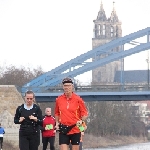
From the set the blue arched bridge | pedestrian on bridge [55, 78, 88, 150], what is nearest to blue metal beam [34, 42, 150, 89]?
the blue arched bridge

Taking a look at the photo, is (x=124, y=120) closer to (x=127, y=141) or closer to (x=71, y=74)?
(x=127, y=141)

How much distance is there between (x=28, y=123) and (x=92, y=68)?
56.7 metres

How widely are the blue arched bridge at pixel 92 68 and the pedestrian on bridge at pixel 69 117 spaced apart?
4612 cm

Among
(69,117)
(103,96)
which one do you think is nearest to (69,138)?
(69,117)

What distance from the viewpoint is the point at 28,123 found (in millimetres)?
17484

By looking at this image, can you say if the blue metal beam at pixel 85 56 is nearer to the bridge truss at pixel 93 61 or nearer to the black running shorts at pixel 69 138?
the bridge truss at pixel 93 61

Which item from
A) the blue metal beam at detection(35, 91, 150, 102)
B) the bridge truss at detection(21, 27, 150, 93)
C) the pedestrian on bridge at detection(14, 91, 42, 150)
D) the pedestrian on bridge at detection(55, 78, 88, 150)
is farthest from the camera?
the bridge truss at detection(21, 27, 150, 93)

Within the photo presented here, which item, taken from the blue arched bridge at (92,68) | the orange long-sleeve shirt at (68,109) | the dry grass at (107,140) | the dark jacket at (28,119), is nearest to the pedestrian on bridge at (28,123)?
the dark jacket at (28,119)

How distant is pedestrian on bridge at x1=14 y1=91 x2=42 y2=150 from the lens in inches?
687

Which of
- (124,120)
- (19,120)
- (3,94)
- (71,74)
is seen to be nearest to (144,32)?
(71,74)

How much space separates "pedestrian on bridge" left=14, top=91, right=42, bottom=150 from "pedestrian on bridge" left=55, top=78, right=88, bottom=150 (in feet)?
3.87

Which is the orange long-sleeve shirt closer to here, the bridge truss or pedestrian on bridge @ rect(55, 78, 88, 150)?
pedestrian on bridge @ rect(55, 78, 88, 150)

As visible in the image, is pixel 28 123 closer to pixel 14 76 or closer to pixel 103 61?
pixel 103 61

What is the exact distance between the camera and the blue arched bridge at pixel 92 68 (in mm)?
65688
